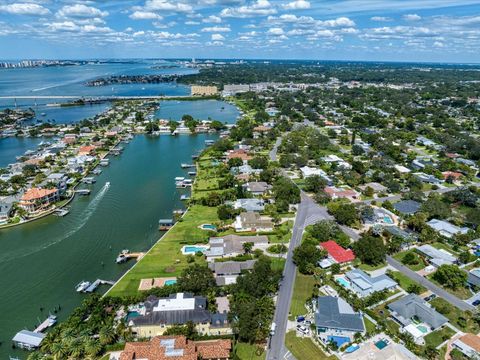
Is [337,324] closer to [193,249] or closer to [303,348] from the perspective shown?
[303,348]

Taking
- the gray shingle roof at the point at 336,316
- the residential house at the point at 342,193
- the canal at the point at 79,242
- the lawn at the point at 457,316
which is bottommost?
the canal at the point at 79,242

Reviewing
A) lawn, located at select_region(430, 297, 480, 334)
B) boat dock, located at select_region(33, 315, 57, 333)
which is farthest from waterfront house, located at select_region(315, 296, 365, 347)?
boat dock, located at select_region(33, 315, 57, 333)

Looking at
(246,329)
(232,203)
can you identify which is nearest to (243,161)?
(232,203)

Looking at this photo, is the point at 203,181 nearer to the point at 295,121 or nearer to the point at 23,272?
the point at 23,272

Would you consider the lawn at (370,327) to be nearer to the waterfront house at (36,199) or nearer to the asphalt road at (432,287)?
the asphalt road at (432,287)

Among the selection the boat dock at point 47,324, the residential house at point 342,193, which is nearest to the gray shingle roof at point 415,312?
the residential house at point 342,193

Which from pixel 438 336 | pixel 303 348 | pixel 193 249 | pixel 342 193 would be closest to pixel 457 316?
pixel 438 336
